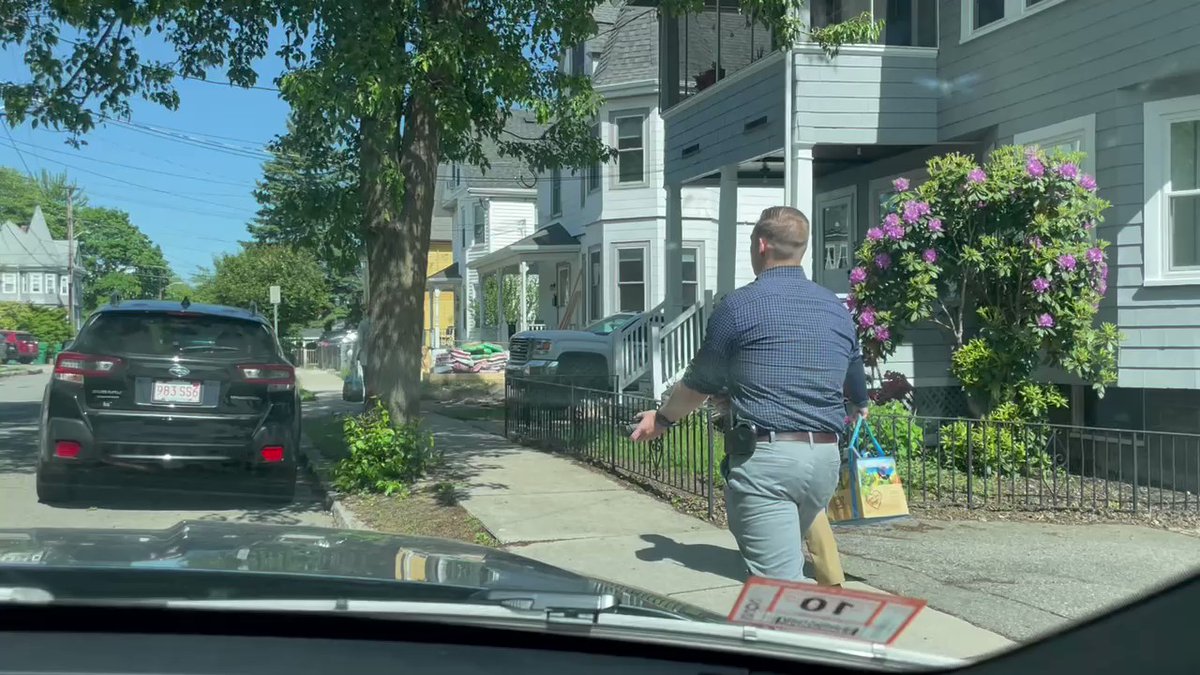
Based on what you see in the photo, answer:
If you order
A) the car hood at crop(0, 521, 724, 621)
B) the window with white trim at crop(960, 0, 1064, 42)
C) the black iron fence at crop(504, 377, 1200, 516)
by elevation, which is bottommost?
the black iron fence at crop(504, 377, 1200, 516)

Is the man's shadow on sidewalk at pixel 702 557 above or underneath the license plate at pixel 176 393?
underneath

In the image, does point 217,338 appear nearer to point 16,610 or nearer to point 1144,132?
point 16,610

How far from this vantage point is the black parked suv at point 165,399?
28.1ft

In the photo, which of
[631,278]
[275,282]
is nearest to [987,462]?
[631,278]

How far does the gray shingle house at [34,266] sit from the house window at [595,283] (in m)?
49.2

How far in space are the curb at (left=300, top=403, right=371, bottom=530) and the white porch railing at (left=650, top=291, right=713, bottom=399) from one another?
469 centimetres

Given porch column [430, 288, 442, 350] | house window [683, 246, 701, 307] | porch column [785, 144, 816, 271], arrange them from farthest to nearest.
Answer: porch column [430, 288, 442, 350] < house window [683, 246, 701, 307] < porch column [785, 144, 816, 271]

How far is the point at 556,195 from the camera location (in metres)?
31.0

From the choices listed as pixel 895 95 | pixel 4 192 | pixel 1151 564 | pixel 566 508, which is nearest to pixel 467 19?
pixel 566 508

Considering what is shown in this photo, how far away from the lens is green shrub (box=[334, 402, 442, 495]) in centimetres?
939

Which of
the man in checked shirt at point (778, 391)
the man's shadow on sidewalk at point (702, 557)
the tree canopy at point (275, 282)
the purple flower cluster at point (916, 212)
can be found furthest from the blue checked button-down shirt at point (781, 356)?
the tree canopy at point (275, 282)

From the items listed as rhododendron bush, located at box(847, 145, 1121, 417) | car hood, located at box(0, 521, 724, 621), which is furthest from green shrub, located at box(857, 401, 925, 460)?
car hood, located at box(0, 521, 724, 621)

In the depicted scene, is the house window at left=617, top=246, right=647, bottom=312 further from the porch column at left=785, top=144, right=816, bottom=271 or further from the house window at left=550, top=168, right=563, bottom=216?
the porch column at left=785, top=144, right=816, bottom=271

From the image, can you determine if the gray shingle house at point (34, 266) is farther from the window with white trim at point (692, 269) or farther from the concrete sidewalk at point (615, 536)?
the concrete sidewalk at point (615, 536)
